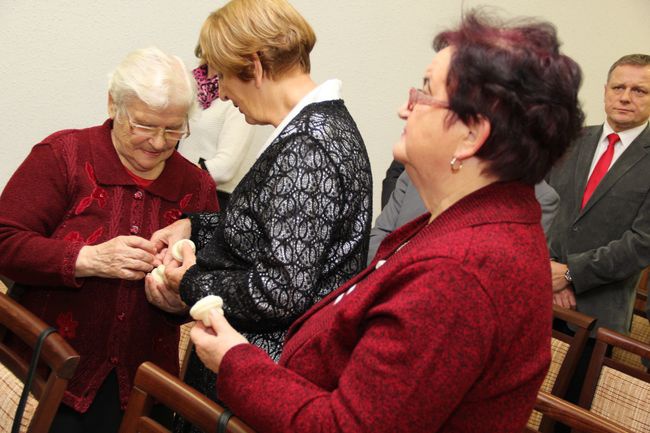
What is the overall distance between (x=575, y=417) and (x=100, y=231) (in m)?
1.16

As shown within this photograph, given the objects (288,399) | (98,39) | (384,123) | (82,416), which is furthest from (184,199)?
(384,123)

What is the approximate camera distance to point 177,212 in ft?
6.12

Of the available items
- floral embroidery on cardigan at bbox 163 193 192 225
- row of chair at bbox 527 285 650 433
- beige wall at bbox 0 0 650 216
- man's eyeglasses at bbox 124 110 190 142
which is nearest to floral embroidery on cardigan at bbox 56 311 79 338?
floral embroidery on cardigan at bbox 163 193 192 225

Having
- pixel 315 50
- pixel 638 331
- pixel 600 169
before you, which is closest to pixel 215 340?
pixel 600 169

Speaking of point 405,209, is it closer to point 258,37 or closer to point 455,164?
point 258,37

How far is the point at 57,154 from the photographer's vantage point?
1.70 metres

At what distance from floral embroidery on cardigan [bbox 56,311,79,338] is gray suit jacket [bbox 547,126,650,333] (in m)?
1.86

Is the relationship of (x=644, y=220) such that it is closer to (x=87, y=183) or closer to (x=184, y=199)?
(x=184, y=199)

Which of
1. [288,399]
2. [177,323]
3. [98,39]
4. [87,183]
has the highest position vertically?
[98,39]

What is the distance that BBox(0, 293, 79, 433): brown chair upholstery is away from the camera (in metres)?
1.28

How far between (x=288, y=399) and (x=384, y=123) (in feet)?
11.4

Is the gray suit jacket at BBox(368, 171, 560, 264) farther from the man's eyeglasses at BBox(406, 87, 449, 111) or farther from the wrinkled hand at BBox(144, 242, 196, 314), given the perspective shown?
the man's eyeglasses at BBox(406, 87, 449, 111)

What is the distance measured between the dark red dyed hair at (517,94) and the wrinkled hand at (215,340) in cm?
48

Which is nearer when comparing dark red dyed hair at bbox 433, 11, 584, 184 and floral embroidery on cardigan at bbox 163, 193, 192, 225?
dark red dyed hair at bbox 433, 11, 584, 184
